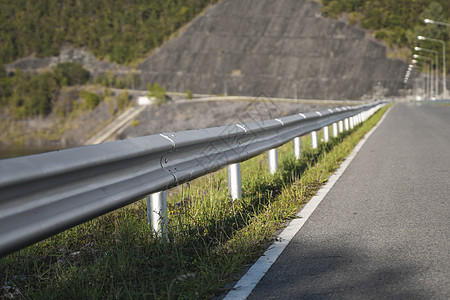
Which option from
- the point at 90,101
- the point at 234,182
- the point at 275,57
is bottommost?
the point at 90,101

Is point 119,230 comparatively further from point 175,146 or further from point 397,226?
point 397,226

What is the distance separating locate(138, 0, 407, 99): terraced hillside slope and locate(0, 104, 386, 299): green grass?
11276 cm

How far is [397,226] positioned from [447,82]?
385 feet

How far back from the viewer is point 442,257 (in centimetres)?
411

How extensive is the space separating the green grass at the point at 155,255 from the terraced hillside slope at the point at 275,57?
370ft

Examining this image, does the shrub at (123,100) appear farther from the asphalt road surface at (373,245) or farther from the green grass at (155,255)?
the green grass at (155,255)

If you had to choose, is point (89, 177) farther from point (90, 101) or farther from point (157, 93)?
point (90, 101)

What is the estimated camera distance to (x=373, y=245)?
4500 millimetres

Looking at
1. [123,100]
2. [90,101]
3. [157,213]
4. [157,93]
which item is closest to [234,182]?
[157,213]

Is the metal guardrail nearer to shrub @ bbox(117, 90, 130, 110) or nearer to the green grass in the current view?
the green grass

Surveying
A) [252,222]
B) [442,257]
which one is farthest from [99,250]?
[442,257]

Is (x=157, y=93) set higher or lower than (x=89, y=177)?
lower

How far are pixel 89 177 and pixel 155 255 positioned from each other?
107 centimetres

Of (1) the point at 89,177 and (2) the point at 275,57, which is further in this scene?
(2) the point at 275,57
